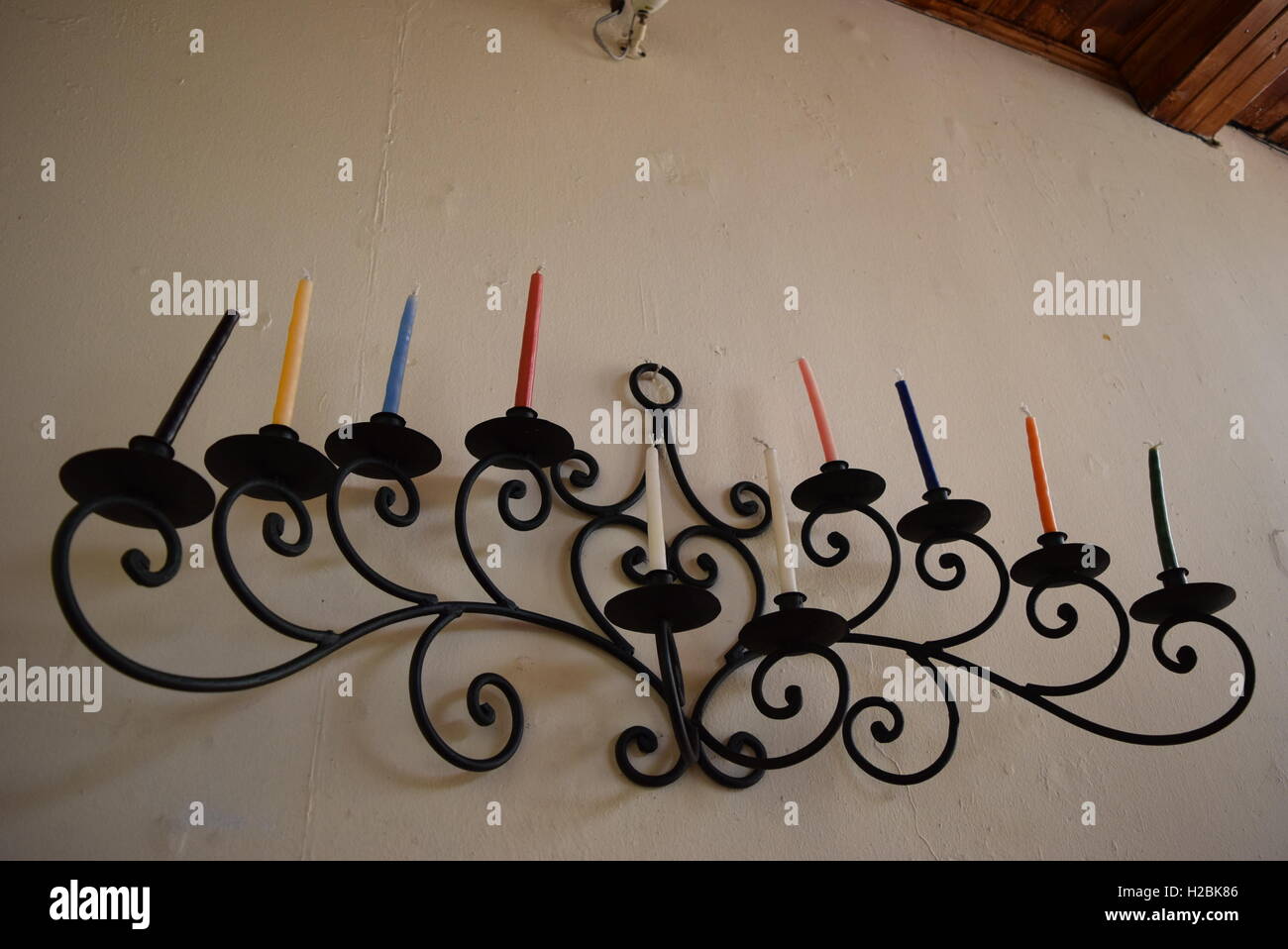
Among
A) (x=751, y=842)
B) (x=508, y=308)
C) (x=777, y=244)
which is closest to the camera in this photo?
(x=751, y=842)

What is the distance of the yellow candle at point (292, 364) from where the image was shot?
573mm

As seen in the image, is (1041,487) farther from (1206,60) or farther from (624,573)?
(1206,60)

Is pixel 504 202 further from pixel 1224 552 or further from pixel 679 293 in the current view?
pixel 1224 552

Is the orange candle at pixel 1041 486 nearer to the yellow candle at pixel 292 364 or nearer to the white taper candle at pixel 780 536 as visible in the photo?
the white taper candle at pixel 780 536

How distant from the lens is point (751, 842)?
0.69 metres

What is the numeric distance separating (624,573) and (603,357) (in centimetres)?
22

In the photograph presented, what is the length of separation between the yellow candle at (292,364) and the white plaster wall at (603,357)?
176 millimetres

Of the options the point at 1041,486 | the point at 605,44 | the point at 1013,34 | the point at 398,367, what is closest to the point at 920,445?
the point at 1041,486

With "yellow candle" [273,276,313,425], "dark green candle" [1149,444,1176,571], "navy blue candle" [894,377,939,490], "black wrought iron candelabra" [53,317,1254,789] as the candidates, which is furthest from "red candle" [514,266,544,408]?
"dark green candle" [1149,444,1176,571]

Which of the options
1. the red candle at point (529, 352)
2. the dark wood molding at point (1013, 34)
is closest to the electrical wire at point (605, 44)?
the dark wood molding at point (1013, 34)

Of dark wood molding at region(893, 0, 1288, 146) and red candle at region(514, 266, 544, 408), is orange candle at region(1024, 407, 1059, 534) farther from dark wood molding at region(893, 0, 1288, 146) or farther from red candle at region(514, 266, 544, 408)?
dark wood molding at region(893, 0, 1288, 146)
